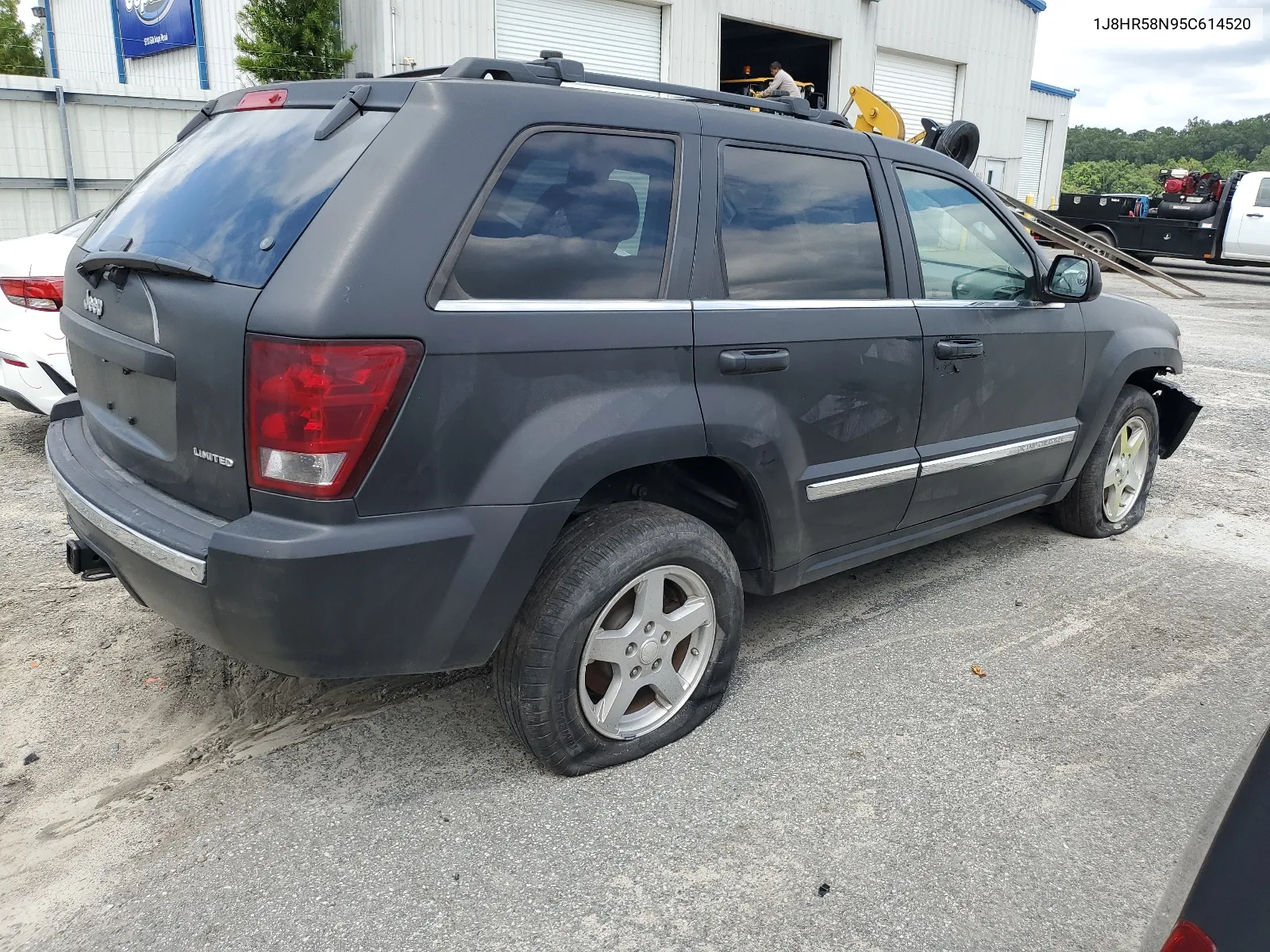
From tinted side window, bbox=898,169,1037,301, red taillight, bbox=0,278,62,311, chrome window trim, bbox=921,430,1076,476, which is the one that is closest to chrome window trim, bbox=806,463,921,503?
chrome window trim, bbox=921,430,1076,476

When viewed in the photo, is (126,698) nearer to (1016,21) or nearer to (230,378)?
(230,378)

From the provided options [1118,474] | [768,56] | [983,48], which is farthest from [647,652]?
[983,48]

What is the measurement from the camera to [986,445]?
402 centimetres

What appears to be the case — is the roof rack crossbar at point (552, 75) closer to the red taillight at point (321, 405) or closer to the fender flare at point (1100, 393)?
the red taillight at point (321, 405)

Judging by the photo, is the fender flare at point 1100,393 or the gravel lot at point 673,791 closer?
the gravel lot at point 673,791

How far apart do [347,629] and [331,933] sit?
69cm

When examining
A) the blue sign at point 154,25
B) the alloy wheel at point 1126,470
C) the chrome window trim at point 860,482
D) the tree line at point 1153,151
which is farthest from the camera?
the tree line at point 1153,151

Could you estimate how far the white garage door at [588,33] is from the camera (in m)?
15.0

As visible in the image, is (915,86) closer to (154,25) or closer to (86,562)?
(154,25)

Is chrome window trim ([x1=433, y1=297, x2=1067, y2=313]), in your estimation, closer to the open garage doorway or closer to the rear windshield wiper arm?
the rear windshield wiper arm

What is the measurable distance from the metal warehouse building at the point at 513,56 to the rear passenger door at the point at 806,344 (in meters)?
11.7

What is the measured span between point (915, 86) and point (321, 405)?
22.5 m

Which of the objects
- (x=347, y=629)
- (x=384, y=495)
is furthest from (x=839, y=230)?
(x=347, y=629)

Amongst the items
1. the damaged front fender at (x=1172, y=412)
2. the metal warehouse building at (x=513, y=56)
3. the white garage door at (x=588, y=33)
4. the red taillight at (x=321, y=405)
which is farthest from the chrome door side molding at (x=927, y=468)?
the white garage door at (x=588, y=33)
